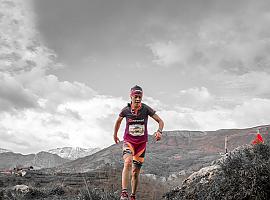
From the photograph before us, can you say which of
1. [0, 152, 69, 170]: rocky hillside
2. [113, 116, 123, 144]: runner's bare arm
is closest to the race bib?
[113, 116, 123, 144]: runner's bare arm

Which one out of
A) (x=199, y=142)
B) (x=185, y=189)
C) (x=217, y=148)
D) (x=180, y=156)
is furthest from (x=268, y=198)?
(x=199, y=142)

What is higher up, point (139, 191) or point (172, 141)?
point (172, 141)

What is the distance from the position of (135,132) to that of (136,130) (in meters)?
0.04

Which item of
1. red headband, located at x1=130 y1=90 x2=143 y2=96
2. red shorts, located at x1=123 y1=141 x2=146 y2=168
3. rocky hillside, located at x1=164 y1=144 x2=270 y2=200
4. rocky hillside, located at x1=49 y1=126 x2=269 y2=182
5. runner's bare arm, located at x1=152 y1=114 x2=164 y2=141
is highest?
rocky hillside, located at x1=49 y1=126 x2=269 y2=182

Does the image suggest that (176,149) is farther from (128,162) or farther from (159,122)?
(128,162)

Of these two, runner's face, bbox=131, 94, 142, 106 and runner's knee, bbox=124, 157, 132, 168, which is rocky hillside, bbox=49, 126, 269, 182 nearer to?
runner's face, bbox=131, 94, 142, 106

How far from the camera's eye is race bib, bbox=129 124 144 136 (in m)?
5.48

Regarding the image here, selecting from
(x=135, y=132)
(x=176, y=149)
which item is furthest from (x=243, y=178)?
(x=176, y=149)

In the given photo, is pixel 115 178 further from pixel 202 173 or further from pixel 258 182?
pixel 258 182

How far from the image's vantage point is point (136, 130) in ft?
18.1

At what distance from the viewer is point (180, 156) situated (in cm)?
6244

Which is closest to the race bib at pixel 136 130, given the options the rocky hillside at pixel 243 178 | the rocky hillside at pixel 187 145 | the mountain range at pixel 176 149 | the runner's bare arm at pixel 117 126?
the runner's bare arm at pixel 117 126

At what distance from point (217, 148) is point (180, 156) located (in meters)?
11.2

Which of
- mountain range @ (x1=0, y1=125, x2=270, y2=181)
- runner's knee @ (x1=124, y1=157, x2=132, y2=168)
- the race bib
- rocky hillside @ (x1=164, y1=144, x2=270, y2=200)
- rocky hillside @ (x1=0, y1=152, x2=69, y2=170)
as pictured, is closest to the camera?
rocky hillside @ (x1=164, y1=144, x2=270, y2=200)
